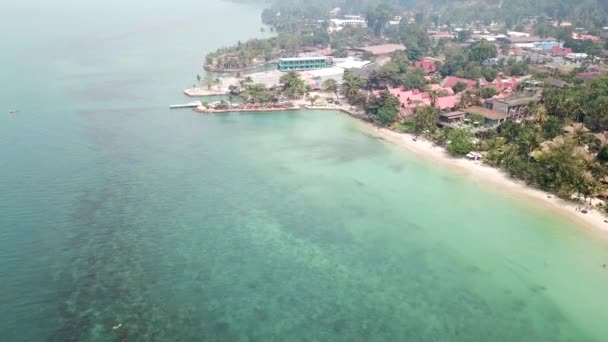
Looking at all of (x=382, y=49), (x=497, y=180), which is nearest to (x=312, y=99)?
(x=497, y=180)

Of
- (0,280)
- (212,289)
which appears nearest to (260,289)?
(212,289)

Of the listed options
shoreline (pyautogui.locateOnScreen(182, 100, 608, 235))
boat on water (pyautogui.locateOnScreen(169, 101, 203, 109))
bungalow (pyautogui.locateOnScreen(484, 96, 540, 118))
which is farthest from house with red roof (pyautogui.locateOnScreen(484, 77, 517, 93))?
boat on water (pyautogui.locateOnScreen(169, 101, 203, 109))

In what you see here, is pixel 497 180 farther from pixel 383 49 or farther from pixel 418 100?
pixel 383 49

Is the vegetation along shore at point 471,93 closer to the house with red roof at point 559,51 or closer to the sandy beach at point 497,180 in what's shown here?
the sandy beach at point 497,180

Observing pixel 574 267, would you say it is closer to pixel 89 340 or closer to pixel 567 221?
pixel 567 221

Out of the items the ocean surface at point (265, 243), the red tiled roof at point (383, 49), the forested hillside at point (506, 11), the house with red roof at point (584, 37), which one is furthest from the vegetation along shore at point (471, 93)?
the forested hillside at point (506, 11)

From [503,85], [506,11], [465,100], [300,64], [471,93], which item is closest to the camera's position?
[465,100]
